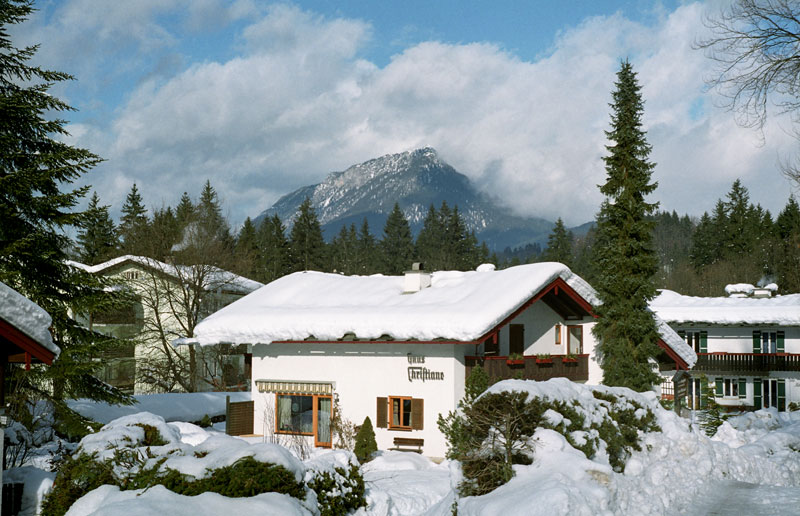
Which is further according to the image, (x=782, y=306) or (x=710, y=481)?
(x=782, y=306)

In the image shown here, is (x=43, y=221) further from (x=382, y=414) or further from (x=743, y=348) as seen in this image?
(x=743, y=348)

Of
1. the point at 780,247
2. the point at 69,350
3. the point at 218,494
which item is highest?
the point at 780,247

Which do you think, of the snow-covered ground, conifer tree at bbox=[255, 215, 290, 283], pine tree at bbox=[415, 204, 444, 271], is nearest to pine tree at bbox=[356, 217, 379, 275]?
pine tree at bbox=[415, 204, 444, 271]

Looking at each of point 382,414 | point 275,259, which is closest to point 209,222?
point 382,414

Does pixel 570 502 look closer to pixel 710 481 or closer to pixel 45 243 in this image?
pixel 710 481

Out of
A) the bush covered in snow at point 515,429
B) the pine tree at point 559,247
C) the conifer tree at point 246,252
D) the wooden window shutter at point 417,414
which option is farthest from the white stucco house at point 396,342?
the pine tree at point 559,247

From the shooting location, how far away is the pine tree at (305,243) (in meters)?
83.6

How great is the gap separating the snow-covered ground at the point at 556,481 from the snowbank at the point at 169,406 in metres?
11.9

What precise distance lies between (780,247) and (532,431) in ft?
225

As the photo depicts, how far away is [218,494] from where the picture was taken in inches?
357

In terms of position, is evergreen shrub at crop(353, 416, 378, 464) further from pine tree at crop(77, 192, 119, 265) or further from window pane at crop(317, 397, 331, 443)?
pine tree at crop(77, 192, 119, 265)

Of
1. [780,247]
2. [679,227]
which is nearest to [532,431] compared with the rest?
[780,247]

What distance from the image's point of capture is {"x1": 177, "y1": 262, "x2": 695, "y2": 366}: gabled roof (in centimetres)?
2305

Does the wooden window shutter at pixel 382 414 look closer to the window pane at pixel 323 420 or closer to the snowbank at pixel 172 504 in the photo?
the window pane at pixel 323 420
